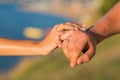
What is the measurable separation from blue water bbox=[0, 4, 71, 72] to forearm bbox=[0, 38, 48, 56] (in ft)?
16.4

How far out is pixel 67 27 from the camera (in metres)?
1.61

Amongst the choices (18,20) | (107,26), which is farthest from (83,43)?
(18,20)

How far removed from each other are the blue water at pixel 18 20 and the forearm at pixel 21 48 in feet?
16.4

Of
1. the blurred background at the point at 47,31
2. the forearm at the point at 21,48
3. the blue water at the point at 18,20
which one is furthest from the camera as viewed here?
the blue water at the point at 18,20

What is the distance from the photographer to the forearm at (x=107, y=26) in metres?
1.60

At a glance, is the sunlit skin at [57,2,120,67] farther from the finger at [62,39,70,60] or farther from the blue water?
the blue water

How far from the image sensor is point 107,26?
167 cm

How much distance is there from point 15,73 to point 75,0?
3.50 m

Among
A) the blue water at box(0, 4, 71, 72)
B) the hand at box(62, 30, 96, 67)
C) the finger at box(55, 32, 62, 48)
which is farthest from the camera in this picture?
the blue water at box(0, 4, 71, 72)

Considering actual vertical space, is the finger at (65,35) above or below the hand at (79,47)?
above

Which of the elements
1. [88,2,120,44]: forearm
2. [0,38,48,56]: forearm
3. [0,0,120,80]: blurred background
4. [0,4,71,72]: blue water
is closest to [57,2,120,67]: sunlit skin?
[88,2,120,44]: forearm

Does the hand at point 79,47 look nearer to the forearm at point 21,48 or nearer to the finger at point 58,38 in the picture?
the finger at point 58,38

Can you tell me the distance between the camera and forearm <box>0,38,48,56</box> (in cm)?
165

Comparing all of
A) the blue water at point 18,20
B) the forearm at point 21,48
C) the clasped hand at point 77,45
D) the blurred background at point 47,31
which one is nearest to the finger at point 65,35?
the clasped hand at point 77,45
